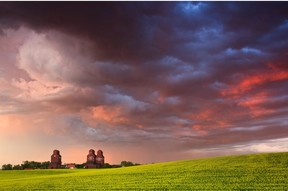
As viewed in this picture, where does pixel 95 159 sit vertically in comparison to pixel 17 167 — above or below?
above

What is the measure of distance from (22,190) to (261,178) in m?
31.4

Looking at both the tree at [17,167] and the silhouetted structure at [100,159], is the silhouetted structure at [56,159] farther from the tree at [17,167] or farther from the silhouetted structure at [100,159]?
the silhouetted structure at [100,159]

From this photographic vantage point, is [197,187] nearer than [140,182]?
Yes

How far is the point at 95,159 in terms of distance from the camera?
154m

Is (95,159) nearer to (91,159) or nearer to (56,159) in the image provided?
(91,159)

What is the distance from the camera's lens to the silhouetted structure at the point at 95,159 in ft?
495

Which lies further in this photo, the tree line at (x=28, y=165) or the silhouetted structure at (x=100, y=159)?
the silhouetted structure at (x=100, y=159)

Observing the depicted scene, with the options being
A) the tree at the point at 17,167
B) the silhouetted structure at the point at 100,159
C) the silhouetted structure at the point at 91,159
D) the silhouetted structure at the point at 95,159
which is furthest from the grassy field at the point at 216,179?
the silhouetted structure at the point at 100,159

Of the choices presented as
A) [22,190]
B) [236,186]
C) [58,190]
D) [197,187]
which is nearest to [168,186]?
[197,187]

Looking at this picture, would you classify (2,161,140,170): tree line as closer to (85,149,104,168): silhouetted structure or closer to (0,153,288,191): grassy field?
(85,149,104,168): silhouetted structure

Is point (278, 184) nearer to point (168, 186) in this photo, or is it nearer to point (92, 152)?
point (168, 186)

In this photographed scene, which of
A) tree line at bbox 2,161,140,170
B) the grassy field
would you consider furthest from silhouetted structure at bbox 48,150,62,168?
the grassy field

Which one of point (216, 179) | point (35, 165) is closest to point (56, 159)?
point (35, 165)

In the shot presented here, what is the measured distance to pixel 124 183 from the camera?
139 ft
